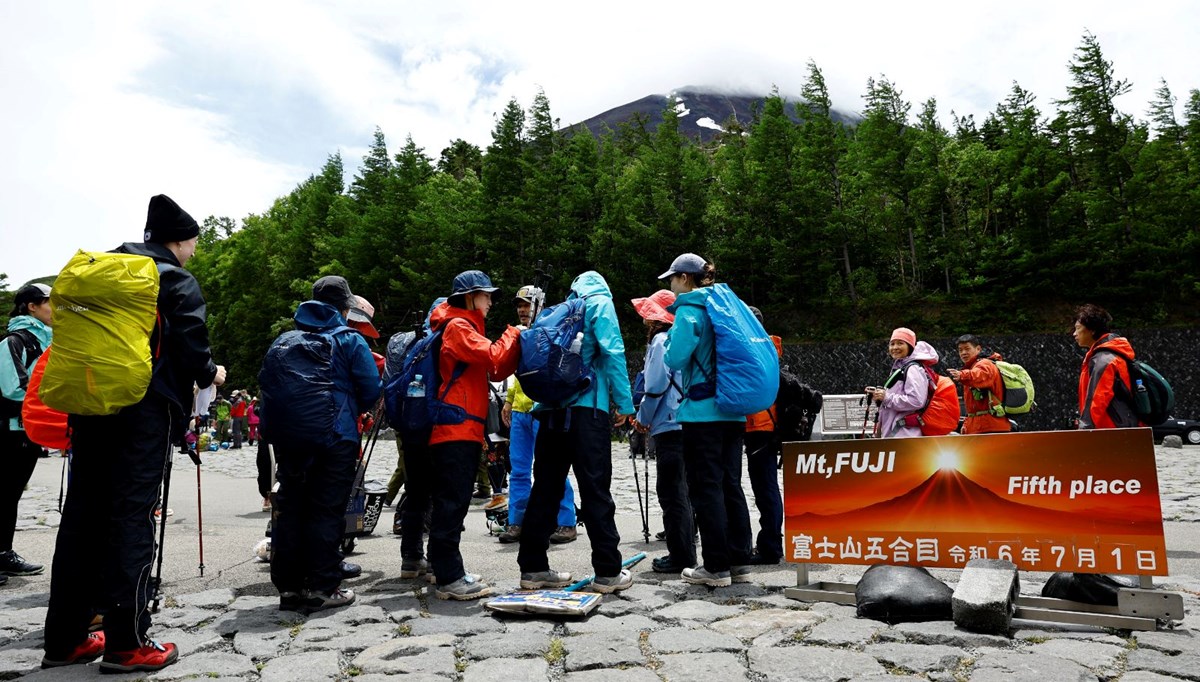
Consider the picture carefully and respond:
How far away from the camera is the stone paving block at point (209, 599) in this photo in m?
5.15

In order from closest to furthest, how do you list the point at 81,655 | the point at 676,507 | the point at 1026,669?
the point at 1026,669 < the point at 81,655 < the point at 676,507

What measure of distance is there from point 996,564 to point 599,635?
2.21 m

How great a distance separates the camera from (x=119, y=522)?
12.5ft

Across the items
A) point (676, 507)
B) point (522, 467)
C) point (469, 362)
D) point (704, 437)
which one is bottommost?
point (676, 507)

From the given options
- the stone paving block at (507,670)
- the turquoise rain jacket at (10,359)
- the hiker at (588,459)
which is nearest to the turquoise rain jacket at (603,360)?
the hiker at (588,459)

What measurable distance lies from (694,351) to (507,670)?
8.24ft

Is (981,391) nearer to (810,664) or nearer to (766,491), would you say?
(766,491)

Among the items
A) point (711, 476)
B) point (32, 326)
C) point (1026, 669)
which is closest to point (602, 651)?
point (711, 476)

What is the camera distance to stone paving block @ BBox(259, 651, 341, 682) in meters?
3.67

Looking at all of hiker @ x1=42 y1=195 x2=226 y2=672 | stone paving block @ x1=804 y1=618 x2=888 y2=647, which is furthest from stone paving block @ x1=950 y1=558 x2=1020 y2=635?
hiker @ x1=42 y1=195 x2=226 y2=672

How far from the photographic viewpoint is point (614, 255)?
1545 inches

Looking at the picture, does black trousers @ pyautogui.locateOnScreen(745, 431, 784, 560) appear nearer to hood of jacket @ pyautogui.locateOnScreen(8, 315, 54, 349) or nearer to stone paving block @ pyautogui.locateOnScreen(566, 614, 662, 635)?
stone paving block @ pyautogui.locateOnScreen(566, 614, 662, 635)

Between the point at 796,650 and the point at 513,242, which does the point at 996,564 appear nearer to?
the point at 796,650

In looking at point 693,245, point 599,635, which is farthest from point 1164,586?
point 693,245
